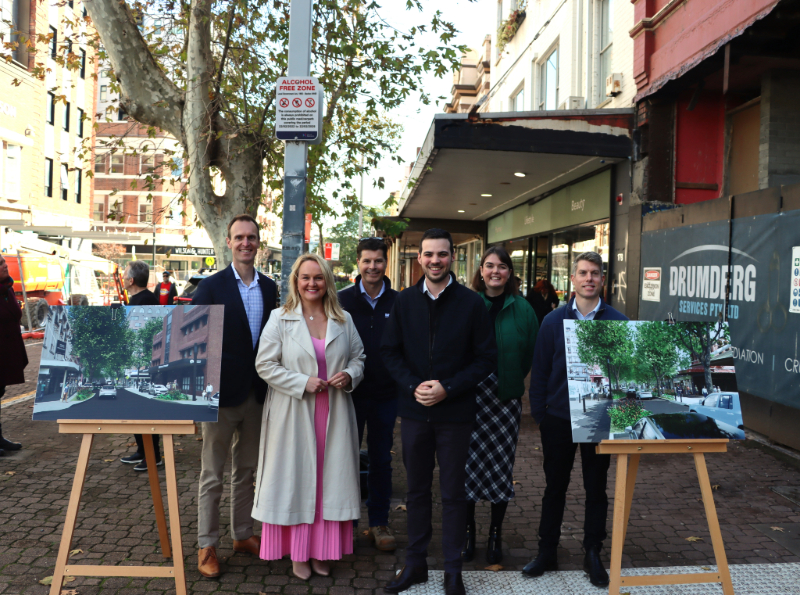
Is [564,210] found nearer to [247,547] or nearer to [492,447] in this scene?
[492,447]

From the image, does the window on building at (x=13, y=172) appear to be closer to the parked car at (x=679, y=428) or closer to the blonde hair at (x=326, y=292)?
the blonde hair at (x=326, y=292)

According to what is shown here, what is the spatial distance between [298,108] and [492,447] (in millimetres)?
3086

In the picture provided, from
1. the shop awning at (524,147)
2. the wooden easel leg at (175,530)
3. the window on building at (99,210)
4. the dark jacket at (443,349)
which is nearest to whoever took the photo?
the wooden easel leg at (175,530)

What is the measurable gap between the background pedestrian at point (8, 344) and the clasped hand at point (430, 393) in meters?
4.98

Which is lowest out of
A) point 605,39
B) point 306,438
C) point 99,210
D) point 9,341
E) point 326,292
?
point 306,438

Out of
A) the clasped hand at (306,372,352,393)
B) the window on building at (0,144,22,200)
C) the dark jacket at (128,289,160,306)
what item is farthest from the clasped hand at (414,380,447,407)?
the window on building at (0,144,22,200)

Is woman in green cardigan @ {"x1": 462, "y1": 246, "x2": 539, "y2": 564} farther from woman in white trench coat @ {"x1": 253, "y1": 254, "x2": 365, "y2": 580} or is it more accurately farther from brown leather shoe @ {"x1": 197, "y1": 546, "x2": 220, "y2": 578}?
brown leather shoe @ {"x1": 197, "y1": 546, "x2": 220, "y2": 578}

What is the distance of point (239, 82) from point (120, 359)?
5.95 m

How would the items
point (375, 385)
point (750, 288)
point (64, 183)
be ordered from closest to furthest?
point (375, 385)
point (750, 288)
point (64, 183)

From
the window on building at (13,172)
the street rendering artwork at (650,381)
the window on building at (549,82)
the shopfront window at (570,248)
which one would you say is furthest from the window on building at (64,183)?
the street rendering artwork at (650,381)

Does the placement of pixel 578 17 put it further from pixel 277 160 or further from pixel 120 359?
pixel 120 359

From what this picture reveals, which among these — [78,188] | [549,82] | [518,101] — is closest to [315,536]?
[549,82]

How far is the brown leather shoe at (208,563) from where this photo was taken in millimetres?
3750

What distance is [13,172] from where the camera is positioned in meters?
28.7
